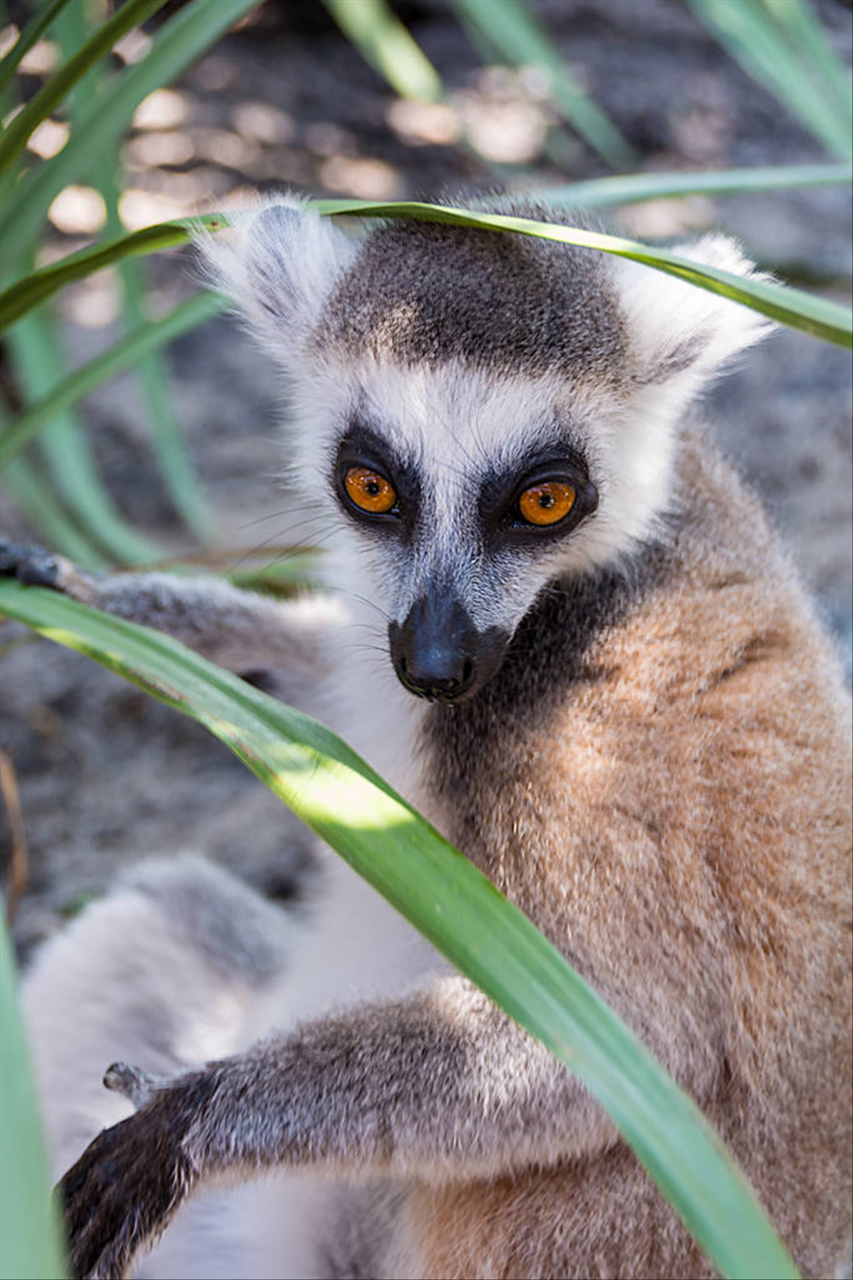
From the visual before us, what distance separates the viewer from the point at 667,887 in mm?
2156

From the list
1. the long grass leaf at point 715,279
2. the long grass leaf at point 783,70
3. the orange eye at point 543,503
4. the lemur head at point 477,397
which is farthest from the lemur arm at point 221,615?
the long grass leaf at point 783,70

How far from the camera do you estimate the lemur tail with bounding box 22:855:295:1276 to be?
9.09 feet

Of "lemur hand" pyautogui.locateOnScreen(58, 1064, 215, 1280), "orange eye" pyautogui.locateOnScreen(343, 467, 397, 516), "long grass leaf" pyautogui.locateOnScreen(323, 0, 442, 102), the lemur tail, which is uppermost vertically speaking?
"long grass leaf" pyautogui.locateOnScreen(323, 0, 442, 102)

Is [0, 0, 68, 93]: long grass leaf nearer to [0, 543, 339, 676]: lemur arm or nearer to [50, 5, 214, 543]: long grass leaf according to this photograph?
[50, 5, 214, 543]: long grass leaf

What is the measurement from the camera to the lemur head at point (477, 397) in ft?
7.15

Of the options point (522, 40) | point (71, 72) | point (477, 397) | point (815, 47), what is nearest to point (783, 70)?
point (815, 47)

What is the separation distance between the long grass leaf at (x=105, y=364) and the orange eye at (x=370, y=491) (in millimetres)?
612

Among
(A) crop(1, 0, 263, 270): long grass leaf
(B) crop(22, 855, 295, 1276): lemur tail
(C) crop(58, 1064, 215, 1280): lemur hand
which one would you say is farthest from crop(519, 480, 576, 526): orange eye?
(B) crop(22, 855, 295, 1276): lemur tail

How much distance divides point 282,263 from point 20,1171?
70.7 inches

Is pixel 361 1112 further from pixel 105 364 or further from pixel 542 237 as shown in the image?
pixel 105 364

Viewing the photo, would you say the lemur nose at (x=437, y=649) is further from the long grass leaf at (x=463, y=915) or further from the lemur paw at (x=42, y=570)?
the lemur paw at (x=42, y=570)

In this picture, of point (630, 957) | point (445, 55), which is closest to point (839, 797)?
point (630, 957)

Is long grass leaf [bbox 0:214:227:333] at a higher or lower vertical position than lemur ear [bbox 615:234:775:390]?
lower

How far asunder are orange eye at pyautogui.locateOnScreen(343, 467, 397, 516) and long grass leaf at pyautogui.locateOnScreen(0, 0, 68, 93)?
0.83 m
